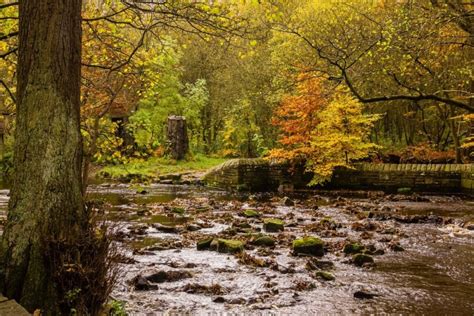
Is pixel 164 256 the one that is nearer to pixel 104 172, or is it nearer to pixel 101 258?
pixel 101 258

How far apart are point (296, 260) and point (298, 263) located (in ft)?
0.69

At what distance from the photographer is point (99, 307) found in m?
4.13

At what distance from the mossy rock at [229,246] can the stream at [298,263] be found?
18 centimetres

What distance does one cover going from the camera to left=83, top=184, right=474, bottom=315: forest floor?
21.1 feet

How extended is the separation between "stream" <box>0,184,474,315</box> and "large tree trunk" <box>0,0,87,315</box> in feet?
3.33

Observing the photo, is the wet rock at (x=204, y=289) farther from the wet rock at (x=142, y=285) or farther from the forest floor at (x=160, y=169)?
the forest floor at (x=160, y=169)

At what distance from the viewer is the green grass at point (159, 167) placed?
2558 centimetres

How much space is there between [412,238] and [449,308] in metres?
4.63

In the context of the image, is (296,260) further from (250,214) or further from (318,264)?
(250,214)

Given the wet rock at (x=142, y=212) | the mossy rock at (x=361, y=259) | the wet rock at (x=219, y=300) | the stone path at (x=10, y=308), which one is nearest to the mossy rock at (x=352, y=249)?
the mossy rock at (x=361, y=259)

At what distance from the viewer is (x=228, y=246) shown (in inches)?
369

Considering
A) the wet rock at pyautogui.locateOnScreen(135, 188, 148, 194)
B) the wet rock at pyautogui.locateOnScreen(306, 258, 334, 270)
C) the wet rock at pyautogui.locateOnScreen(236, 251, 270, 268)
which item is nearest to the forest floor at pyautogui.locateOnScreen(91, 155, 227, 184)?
the wet rock at pyautogui.locateOnScreen(135, 188, 148, 194)

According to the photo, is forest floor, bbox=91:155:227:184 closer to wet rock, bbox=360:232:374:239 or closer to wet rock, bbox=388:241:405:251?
wet rock, bbox=360:232:374:239

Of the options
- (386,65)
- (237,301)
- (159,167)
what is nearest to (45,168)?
(237,301)
